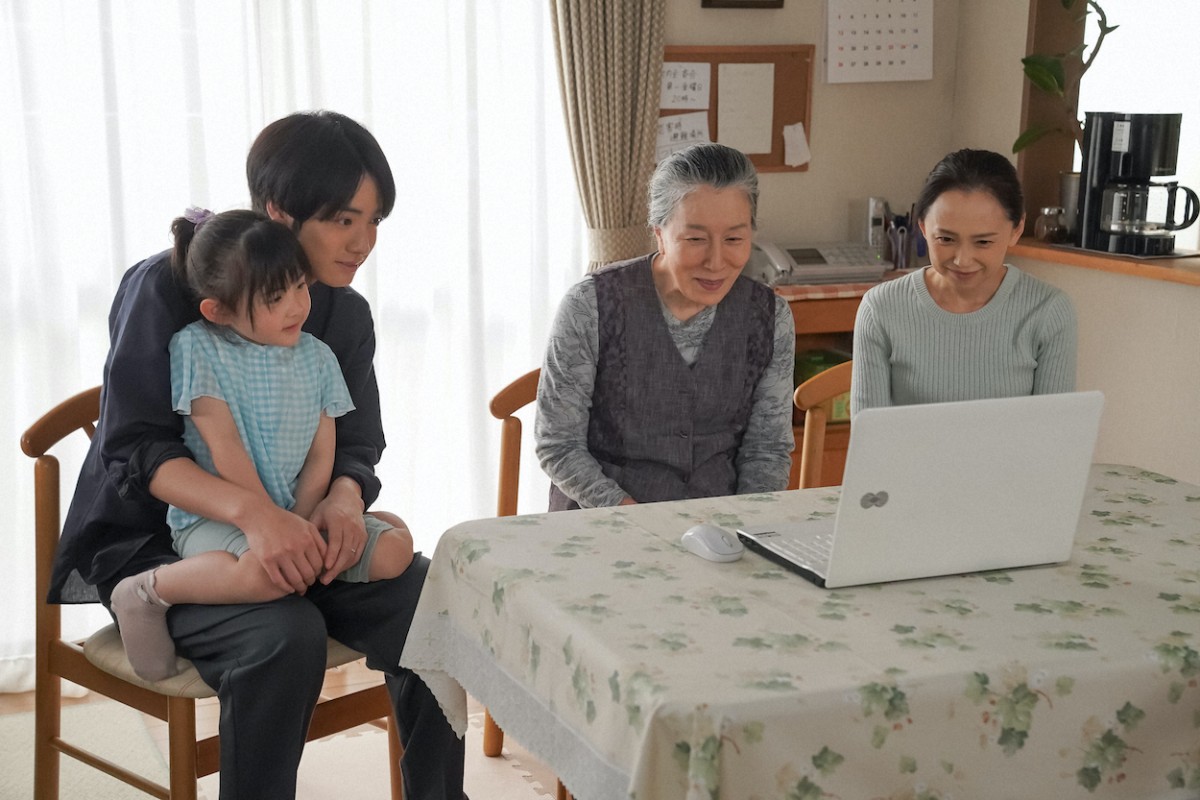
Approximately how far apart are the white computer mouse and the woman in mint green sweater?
0.70m

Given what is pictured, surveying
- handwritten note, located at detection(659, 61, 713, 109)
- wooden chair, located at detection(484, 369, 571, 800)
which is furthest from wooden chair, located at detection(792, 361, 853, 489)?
handwritten note, located at detection(659, 61, 713, 109)

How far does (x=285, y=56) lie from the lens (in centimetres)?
296

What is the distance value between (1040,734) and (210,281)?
1.22m

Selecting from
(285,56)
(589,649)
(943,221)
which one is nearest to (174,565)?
(589,649)

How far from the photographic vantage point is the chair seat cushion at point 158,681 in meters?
1.81

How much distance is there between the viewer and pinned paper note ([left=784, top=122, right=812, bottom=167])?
3.53 m

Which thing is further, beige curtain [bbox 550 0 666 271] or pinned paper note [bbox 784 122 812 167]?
pinned paper note [bbox 784 122 812 167]

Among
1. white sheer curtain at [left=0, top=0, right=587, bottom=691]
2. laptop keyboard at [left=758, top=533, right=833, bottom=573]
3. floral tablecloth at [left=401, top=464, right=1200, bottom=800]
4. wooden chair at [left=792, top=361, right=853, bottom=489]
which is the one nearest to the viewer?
floral tablecloth at [left=401, top=464, right=1200, bottom=800]

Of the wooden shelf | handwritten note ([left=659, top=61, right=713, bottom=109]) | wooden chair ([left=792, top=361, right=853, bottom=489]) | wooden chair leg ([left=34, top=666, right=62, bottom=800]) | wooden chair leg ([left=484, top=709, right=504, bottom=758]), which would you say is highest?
handwritten note ([left=659, top=61, right=713, bottom=109])

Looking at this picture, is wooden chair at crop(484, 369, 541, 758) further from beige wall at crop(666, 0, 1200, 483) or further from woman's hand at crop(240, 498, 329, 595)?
beige wall at crop(666, 0, 1200, 483)

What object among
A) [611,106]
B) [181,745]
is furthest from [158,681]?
[611,106]

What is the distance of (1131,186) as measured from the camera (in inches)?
122

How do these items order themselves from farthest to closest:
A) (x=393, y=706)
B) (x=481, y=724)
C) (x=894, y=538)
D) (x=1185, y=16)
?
(x=1185, y=16) → (x=481, y=724) → (x=393, y=706) → (x=894, y=538)

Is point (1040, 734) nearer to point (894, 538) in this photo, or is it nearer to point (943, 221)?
point (894, 538)
